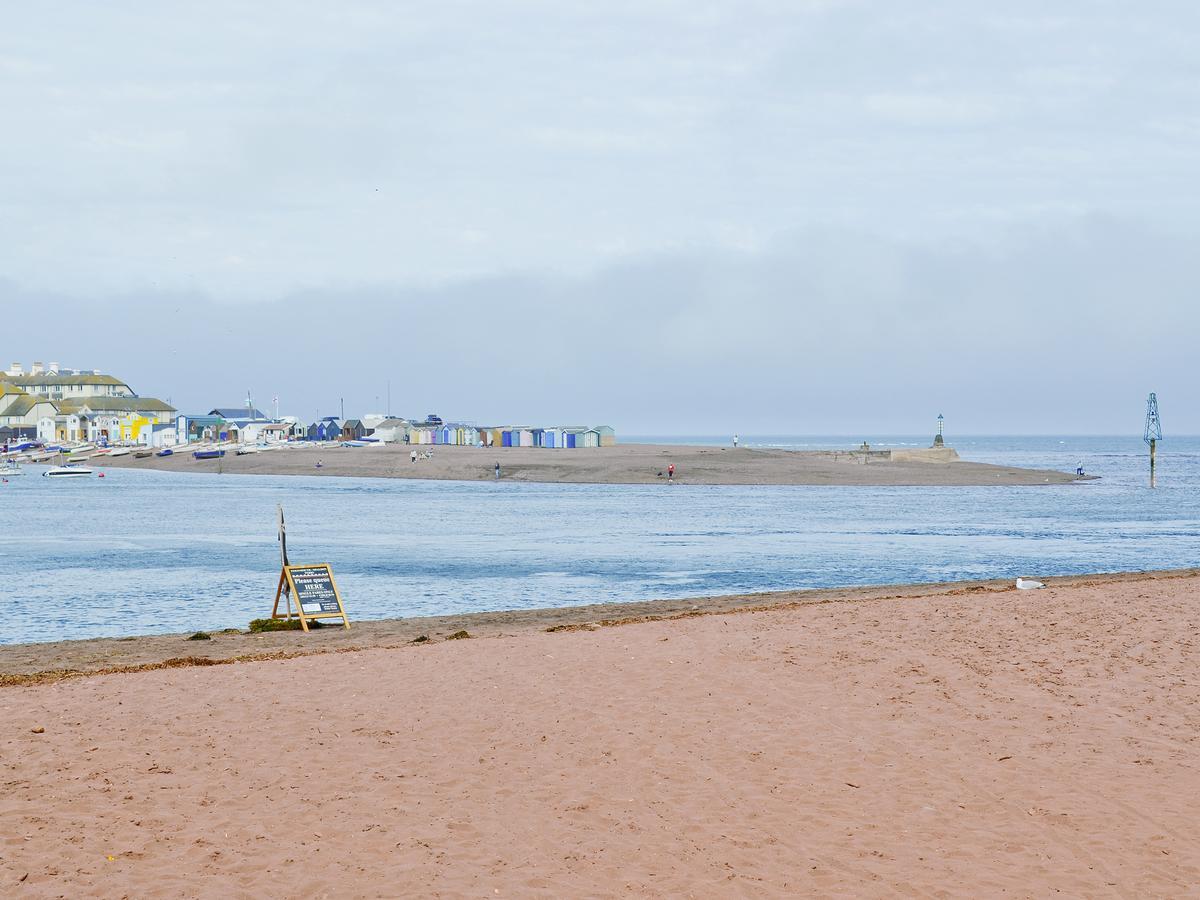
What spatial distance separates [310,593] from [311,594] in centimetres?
3

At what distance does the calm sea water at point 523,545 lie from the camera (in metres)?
28.7

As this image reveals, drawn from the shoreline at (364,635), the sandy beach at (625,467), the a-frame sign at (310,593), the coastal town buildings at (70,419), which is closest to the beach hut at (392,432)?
the sandy beach at (625,467)

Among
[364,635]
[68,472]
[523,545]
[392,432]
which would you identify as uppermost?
[392,432]

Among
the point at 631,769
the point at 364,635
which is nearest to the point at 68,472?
the point at 364,635

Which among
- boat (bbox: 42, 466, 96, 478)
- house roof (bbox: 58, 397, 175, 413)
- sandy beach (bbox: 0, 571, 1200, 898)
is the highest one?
house roof (bbox: 58, 397, 175, 413)

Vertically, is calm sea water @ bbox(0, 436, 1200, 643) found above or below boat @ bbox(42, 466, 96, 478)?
below

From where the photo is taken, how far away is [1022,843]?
9.20 m

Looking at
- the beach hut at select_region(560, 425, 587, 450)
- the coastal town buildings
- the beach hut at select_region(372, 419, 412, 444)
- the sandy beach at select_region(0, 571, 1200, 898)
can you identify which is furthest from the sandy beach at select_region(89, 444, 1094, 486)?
the sandy beach at select_region(0, 571, 1200, 898)

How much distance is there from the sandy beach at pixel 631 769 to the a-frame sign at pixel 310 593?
14.0 ft

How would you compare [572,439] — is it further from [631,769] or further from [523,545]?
[631,769]

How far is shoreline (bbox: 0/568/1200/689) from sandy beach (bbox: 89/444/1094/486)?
219 ft

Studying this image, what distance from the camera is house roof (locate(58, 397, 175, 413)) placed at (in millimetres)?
191000

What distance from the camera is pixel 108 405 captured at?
636 feet

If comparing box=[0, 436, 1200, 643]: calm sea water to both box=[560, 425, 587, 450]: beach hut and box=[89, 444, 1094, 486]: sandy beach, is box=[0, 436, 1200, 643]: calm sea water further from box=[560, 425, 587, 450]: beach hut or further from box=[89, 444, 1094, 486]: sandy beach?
box=[560, 425, 587, 450]: beach hut
